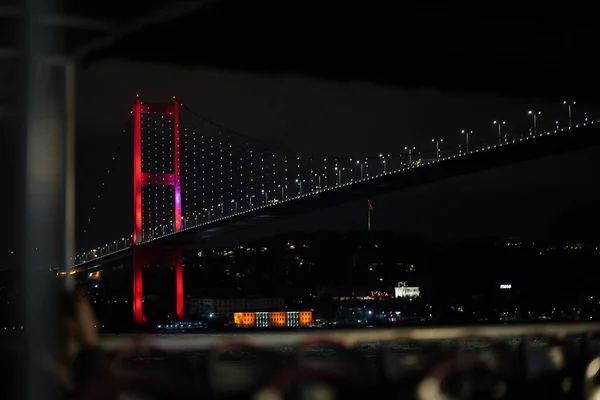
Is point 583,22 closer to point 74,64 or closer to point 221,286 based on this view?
point 74,64

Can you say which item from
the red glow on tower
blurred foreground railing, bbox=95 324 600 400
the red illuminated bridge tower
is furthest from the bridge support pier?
blurred foreground railing, bbox=95 324 600 400

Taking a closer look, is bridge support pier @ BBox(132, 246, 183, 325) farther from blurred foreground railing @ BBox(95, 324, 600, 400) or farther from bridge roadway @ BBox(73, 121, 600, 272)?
blurred foreground railing @ BBox(95, 324, 600, 400)

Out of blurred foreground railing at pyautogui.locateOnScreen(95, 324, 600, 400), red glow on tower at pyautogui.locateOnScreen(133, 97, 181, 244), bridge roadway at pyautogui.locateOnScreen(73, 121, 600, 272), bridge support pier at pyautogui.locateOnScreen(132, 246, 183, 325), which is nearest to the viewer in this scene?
blurred foreground railing at pyautogui.locateOnScreen(95, 324, 600, 400)

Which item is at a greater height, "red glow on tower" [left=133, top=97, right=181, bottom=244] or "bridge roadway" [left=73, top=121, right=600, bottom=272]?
"red glow on tower" [left=133, top=97, right=181, bottom=244]

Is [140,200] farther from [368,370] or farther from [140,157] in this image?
[368,370]

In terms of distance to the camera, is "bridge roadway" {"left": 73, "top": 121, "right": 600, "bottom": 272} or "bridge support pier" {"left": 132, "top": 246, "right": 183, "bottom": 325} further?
"bridge support pier" {"left": 132, "top": 246, "right": 183, "bottom": 325}

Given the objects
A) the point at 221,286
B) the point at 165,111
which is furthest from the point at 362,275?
the point at 165,111

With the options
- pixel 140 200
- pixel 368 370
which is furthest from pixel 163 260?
pixel 368 370
